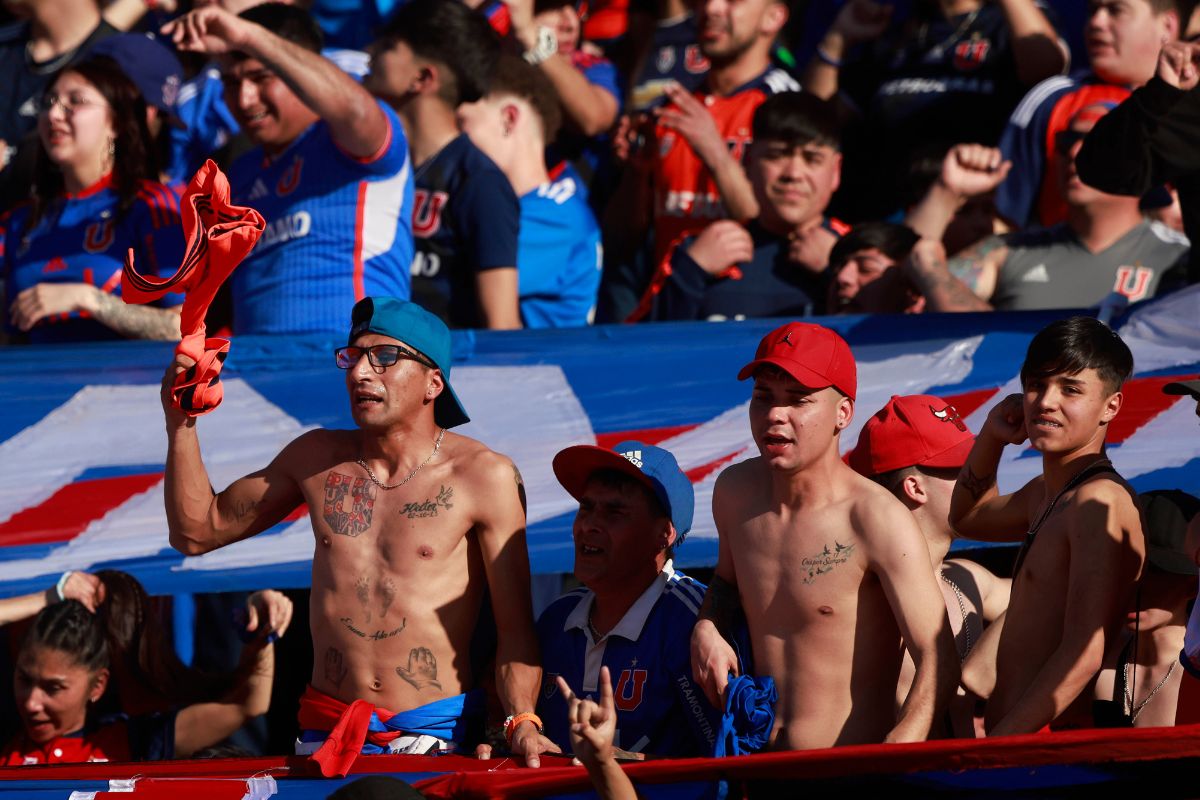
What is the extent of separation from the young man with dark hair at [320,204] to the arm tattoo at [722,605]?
7.08ft

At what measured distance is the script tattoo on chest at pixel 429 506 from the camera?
473 centimetres

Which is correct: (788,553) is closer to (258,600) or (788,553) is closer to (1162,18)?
(258,600)

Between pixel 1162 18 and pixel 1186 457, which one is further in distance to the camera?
pixel 1162 18

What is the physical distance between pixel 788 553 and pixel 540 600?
180 centimetres

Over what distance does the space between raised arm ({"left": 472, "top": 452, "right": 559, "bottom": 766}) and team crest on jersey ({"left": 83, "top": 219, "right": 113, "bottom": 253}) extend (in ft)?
8.42

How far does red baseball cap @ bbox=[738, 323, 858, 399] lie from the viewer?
4.24 meters

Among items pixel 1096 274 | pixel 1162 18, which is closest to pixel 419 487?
pixel 1096 274

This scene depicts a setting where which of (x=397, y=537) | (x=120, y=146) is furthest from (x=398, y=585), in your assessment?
(x=120, y=146)

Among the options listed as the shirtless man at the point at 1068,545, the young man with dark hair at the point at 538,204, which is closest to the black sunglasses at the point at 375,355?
the shirtless man at the point at 1068,545

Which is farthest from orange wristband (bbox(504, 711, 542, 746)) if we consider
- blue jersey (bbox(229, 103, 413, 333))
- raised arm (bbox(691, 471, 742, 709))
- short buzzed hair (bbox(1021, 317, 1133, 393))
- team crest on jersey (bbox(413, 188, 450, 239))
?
team crest on jersey (bbox(413, 188, 450, 239))

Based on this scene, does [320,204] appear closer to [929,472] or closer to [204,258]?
[204,258]

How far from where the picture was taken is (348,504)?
4785mm

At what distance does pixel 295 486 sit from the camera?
16.1 feet

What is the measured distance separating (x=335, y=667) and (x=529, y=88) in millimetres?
3450
